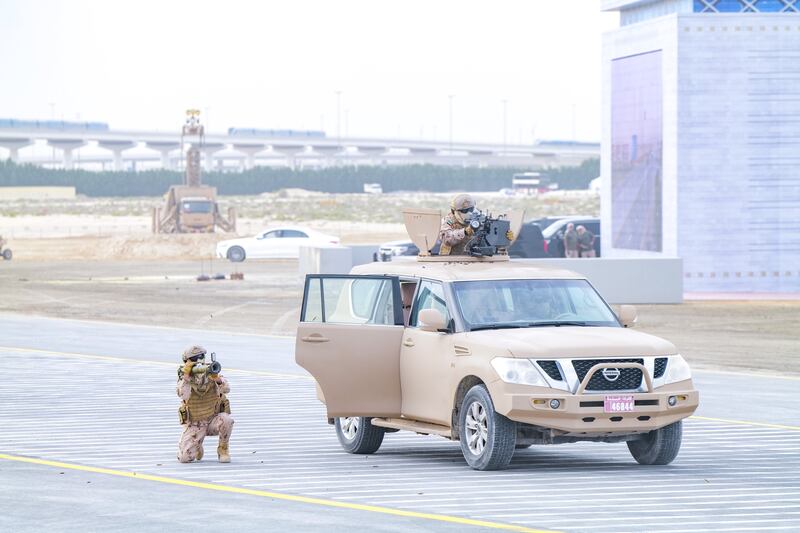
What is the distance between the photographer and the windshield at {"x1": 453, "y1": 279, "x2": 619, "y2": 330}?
528 inches

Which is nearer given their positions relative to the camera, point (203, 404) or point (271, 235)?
point (203, 404)

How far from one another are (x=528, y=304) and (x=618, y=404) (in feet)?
5.45

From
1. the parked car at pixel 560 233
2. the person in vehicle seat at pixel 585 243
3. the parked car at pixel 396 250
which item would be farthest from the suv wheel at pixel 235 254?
the person in vehicle seat at pixel 585 243

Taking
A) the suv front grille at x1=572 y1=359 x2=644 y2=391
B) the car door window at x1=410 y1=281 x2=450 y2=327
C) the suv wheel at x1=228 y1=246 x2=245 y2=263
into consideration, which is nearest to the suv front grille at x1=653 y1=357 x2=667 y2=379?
the suv front grille at x1=572 y1=359 x2=644 y2=391

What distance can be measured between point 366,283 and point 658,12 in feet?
99.2

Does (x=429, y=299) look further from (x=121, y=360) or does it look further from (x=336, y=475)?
(x=121, y=360)

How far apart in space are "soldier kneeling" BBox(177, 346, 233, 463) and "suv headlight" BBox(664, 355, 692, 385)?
3.88 meters

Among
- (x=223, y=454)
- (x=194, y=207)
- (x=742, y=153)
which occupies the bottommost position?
(x=223, y=454)

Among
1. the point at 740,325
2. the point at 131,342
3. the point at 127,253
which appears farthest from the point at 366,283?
the point at 127,253

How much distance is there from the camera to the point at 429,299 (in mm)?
13977

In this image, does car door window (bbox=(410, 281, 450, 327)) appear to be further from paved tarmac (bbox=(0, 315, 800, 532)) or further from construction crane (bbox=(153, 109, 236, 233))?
construction crane (bbox=(153, 109, 236, 233))

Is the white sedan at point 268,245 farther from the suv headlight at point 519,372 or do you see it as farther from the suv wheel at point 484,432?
the suv headlight at point 519,372

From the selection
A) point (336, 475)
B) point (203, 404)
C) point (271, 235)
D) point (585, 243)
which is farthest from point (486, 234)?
point (271, 235)

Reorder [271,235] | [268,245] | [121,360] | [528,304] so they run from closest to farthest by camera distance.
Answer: [528,304], [121,360], [268,245], [271,235]
